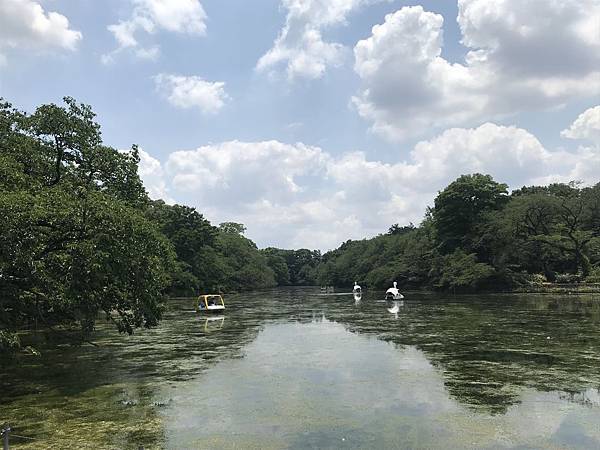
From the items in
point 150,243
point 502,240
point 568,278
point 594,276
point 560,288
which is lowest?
point 560,288

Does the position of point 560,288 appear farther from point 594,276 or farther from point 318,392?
point 318,392

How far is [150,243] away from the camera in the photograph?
14.5 metres

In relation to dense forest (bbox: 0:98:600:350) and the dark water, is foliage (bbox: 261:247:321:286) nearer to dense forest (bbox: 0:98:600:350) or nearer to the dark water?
dense forest (bbox: 0:98:600:350)

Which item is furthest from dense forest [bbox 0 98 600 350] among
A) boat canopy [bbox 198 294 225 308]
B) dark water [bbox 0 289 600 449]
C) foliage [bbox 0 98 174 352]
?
boat canopy [bbox 198 294 225 308]

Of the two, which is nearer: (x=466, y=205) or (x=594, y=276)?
(x=594, y=276)

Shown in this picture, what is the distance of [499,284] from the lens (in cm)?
5488

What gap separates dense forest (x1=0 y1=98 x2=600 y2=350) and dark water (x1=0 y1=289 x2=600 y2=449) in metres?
1.54

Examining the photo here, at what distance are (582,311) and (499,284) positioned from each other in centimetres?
2665

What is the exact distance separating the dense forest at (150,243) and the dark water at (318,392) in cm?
154

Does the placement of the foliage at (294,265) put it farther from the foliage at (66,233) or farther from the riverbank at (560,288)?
the foliage at (66,233)

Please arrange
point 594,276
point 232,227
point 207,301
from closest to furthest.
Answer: point 207,301 < point 594,276 < point 232,227

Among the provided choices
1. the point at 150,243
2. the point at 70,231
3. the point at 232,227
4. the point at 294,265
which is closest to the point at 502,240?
the point at 150,243

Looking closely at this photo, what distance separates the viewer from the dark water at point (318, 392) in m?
8.66

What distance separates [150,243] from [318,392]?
6.28 m
